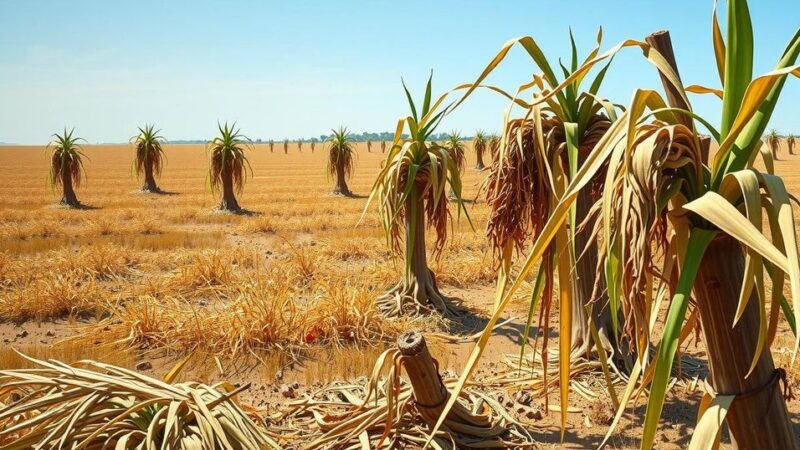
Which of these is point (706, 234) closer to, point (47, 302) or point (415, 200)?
point (415, 200)

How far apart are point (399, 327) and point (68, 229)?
9521mm

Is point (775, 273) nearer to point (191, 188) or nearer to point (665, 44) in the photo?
point (665, 44)

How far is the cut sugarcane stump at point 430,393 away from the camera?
2539mm

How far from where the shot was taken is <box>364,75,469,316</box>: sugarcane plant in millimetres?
5484

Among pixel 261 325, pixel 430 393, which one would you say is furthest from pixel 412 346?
pixel 261 325

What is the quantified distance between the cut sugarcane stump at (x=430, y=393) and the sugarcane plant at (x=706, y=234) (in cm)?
88

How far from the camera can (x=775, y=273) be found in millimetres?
1594

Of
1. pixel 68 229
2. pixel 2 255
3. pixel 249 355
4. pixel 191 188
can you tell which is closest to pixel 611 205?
pixel 249 355

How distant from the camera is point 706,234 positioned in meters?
1.57

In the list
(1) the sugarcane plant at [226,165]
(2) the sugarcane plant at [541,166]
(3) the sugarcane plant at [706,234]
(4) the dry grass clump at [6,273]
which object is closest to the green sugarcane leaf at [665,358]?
(3) the sugarcane plant at [706,234]

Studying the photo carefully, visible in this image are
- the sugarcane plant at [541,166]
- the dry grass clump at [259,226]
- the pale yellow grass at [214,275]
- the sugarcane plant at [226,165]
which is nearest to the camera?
the sugarcane plant at [541,166]

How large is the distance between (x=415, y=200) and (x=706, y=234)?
4.29 metres

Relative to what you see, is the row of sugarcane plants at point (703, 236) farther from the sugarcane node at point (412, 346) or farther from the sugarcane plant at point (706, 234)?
the sugarcane node at point (412, 346)

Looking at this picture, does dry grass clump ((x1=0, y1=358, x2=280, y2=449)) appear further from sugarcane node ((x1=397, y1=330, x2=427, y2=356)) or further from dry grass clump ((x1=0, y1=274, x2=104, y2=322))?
dry grass clump ((x1=0, y1=274, x2=104, y2=322))
